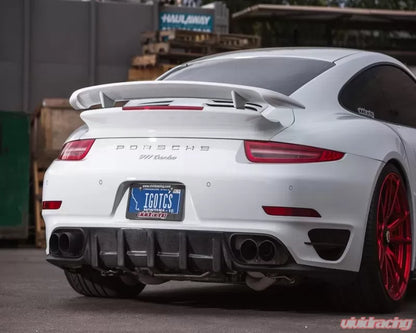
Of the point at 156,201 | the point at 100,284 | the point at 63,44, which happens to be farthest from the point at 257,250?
the point at 63,44

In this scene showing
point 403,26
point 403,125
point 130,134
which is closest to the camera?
point 130,134

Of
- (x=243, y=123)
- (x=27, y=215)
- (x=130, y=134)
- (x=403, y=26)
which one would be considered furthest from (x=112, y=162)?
(x=403, y=26)

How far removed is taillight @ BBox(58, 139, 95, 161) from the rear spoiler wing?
0.25 meters

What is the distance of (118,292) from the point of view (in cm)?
724

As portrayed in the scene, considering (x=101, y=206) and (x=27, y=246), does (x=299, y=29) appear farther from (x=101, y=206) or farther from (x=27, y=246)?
(x=101, y=206)

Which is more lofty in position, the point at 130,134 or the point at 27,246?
the point at 130,134

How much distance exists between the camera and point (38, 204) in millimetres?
13883

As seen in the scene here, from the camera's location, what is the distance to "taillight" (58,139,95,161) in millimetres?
6590

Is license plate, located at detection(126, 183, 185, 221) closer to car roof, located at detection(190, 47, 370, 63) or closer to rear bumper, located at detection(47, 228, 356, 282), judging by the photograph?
rear bumper, located at detection(47, 228, 356, 282)

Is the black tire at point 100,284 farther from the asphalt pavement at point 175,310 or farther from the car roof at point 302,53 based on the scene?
the car roof at point 302,53

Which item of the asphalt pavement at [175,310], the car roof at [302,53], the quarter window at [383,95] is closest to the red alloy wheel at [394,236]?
the asphalt pavement at [175,310]

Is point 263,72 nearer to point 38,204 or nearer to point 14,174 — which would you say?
point 14,174

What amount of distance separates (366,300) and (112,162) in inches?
62.5

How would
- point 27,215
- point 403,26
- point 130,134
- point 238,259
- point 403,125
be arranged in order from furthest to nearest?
point 403,26, point 27,215, point 403,125, point 130,134, point 238,259
